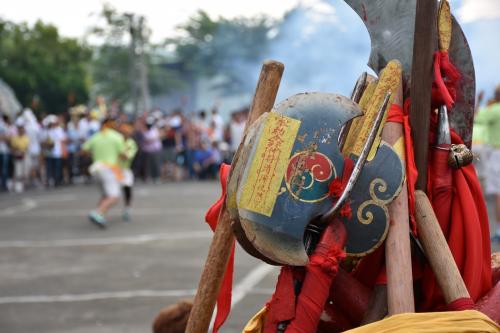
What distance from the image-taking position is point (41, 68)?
3644 centimetres

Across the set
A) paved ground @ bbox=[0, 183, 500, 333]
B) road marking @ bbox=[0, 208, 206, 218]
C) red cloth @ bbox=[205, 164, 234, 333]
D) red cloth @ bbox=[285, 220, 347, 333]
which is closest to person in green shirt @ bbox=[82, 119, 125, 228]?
paved ground @ bbox=[0, 183, 500, 333]

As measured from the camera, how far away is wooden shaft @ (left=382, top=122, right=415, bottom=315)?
8.35ft

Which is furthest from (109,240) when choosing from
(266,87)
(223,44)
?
(223,44)

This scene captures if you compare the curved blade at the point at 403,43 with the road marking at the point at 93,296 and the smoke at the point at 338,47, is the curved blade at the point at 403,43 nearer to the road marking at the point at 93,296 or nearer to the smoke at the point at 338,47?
the smoke at the point at 338,47

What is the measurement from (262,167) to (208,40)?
3170 centimetres

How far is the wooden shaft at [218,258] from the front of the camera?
2805mm

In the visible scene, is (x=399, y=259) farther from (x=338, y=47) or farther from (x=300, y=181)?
(x=338, y=47)

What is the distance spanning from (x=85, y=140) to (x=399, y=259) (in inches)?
761

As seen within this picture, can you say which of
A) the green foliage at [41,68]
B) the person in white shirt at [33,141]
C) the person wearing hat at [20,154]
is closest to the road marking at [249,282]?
the person wearing hat at [20,154]

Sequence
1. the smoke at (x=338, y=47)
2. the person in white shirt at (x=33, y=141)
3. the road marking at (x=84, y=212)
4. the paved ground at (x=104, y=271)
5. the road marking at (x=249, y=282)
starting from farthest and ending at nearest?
1. the person in white shirt at (x=33, y=141)
2. the road marking at (x=84, y=212)
3. the road marking at (x=249, y=282)
4. the paved ground at (x=104, y=271)
5. the smoke at (x=338, y=47)

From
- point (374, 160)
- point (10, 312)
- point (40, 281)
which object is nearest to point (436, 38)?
point (374, 160)

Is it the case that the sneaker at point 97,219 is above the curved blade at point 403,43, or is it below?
below

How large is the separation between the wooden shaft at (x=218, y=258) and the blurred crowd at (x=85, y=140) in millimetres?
16576

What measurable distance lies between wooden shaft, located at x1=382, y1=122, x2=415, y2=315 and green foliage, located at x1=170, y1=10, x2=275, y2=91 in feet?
42.3
